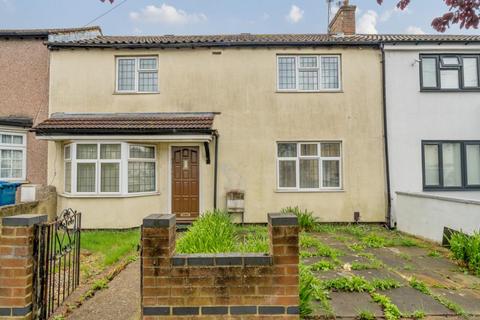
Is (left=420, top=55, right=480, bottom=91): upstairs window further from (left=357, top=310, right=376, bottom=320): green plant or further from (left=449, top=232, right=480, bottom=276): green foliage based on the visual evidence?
(left=357, top=310, right=376, bottom=320): green plant

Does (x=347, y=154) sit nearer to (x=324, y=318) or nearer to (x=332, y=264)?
(x=332, y=264)

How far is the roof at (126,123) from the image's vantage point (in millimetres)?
8961

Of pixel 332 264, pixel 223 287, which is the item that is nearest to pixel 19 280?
pixel 223 287

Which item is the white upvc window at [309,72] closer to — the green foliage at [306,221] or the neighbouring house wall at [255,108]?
the neighbouring house wall at [255,108]

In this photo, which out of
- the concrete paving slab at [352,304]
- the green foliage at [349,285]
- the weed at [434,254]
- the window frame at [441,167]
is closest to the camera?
the concrete paving slab at [352,304]

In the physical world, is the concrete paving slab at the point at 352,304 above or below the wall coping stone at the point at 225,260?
below

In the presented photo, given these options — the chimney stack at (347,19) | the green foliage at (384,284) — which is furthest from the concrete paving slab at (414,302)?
the chimney stack at (347,19)

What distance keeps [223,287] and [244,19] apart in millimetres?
13760

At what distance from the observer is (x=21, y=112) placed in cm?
1052

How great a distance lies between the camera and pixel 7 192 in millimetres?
9359

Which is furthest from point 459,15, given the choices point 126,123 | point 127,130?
point 126,123

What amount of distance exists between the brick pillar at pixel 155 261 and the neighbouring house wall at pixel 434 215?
6516mm

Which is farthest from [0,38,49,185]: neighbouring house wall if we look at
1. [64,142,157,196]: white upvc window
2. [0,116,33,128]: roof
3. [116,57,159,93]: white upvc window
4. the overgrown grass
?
the overgrown grass

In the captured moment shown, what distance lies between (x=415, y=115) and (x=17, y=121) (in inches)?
526
